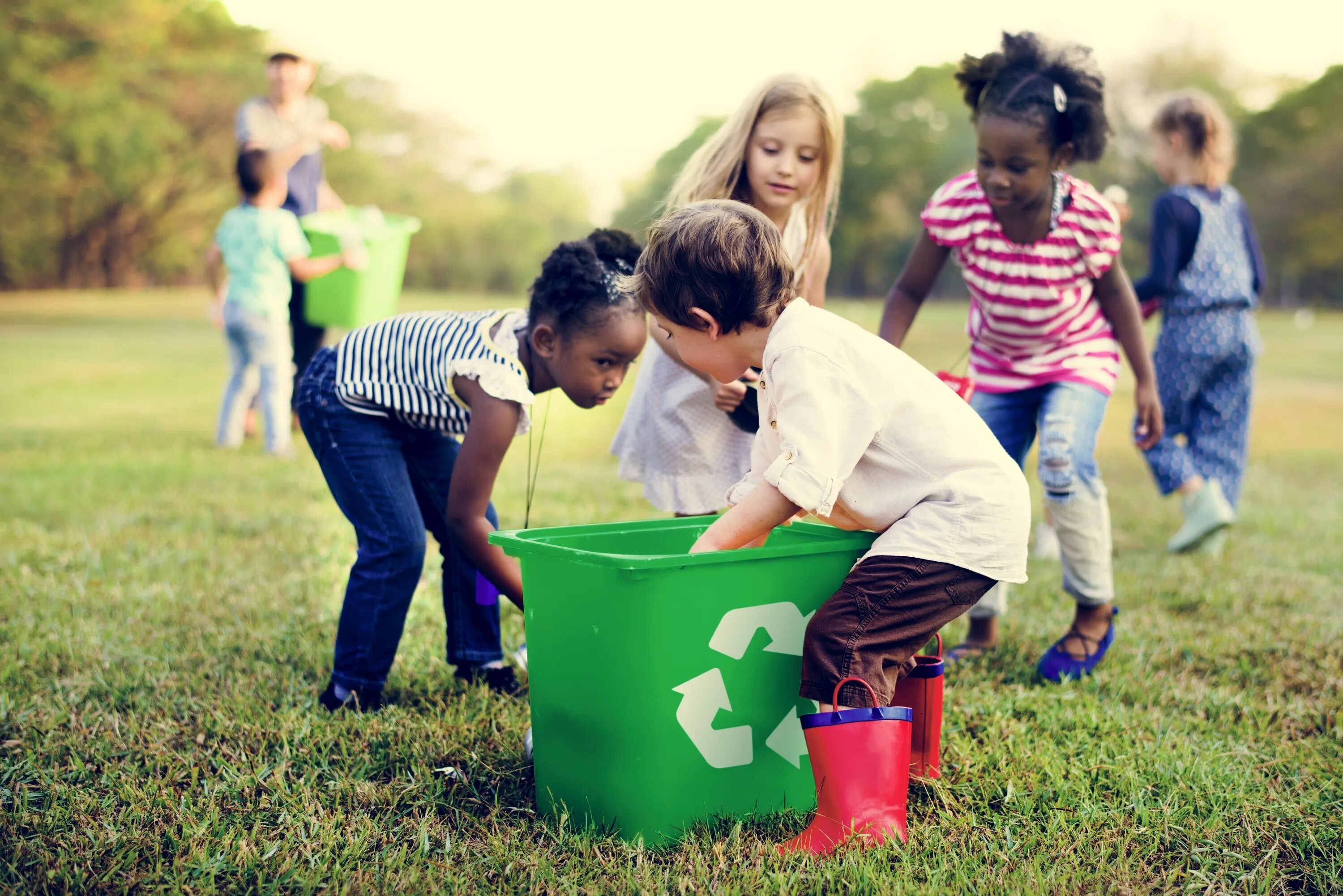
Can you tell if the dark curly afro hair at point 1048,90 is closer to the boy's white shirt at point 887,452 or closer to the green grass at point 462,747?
the boy's white shirt at point 887,452

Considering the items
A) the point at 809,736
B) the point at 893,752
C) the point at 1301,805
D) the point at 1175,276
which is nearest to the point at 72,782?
the point at 809,736

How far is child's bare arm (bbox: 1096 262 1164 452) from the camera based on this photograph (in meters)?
2.95

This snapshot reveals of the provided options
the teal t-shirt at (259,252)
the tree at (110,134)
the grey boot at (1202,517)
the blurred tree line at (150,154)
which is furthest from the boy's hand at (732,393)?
the tree at (110,134)

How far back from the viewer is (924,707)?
214cm

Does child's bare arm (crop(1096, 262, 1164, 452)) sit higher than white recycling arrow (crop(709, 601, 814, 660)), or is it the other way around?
child's bare arm (crop(1096, 262, 1164, 452))

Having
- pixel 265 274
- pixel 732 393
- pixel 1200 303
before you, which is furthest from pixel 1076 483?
pixel 265 274

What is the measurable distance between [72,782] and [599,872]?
42.4 inches

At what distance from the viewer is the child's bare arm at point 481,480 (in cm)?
221

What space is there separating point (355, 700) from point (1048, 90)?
2.23m

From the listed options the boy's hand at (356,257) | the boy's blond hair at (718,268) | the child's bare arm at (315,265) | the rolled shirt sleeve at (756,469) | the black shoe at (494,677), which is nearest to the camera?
the boy's blond hair at (718,268)

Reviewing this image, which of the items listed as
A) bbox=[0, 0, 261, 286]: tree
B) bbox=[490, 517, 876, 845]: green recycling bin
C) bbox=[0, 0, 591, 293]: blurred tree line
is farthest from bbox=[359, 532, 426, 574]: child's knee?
bbox=[0, 0, 261, 286]: tree

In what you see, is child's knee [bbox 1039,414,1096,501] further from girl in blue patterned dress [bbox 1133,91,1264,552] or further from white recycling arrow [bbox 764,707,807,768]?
girl in blue patterned dress [bbox 1133,91,1264,552]

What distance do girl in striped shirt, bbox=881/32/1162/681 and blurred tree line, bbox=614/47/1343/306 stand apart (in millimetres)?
35351

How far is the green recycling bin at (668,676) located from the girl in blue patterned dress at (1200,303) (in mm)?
3073
